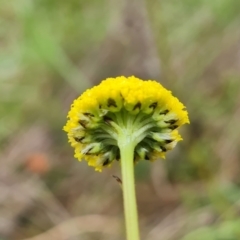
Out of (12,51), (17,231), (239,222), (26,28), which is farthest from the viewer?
(12,51)

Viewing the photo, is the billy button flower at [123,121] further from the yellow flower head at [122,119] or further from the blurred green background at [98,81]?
the blurred green background at [98,81]

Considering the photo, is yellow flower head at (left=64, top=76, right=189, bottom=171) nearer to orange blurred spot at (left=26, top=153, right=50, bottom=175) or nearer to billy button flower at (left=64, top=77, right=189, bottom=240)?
billy button flower at (left=64, top=77, right=189, bottom=240)

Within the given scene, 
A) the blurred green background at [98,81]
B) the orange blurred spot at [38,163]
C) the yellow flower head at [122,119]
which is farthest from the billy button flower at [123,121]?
the orange blurred spot at [38,163]

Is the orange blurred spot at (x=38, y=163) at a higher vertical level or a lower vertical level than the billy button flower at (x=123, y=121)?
higher

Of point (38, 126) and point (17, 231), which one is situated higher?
point (38, 126)

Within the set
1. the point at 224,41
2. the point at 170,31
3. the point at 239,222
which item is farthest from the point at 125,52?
the point at 239,222

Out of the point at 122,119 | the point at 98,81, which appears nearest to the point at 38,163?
the point at 98,81

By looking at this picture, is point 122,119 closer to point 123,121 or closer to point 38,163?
point 123,121

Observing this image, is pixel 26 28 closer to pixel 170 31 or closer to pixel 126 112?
pixel 170 31

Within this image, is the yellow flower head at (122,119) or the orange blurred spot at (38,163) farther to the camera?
the orange blurred spot at (38,163)
